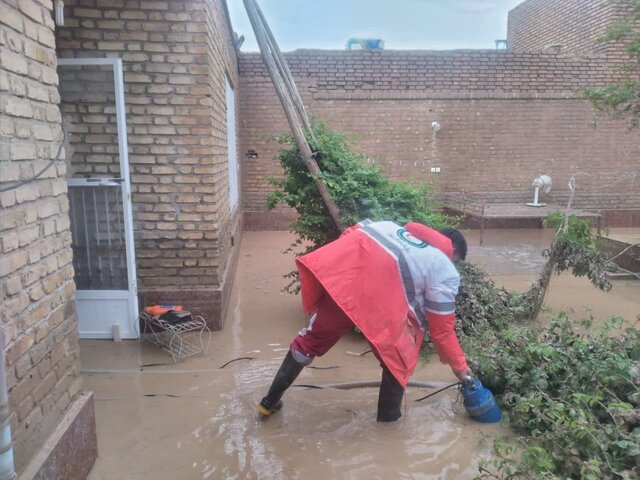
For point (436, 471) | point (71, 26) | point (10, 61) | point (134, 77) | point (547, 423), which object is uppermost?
point (71, 26)

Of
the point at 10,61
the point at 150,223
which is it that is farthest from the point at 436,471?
the point at 150,223

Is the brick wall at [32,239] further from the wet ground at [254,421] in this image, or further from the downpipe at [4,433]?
the wet ground at [254,421]

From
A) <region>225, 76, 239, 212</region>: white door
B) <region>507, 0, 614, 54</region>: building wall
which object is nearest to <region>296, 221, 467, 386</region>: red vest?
<region>225, 76, 239, 212</region>: white door

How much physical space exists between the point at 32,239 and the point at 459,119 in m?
9.91

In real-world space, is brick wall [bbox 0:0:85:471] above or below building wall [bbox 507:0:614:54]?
below

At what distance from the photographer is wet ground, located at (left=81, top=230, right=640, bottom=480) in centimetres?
275

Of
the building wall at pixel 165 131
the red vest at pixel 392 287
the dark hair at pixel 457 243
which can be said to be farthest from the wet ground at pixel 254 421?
the dark hair at pixel 457 243

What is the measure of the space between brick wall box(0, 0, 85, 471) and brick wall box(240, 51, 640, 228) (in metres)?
8.17

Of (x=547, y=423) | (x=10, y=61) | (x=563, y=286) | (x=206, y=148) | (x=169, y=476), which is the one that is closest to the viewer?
(x=10, y=61)

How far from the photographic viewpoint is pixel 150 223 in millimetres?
4555

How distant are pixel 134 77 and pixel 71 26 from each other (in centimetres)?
61

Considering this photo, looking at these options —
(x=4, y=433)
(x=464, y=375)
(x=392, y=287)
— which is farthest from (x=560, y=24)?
A: (x=4, y=433)

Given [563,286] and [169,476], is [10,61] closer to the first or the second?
[169,476]

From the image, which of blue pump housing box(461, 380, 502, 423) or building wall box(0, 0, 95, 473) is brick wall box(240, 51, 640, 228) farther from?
building wall box(0, 0, 95, 473)
